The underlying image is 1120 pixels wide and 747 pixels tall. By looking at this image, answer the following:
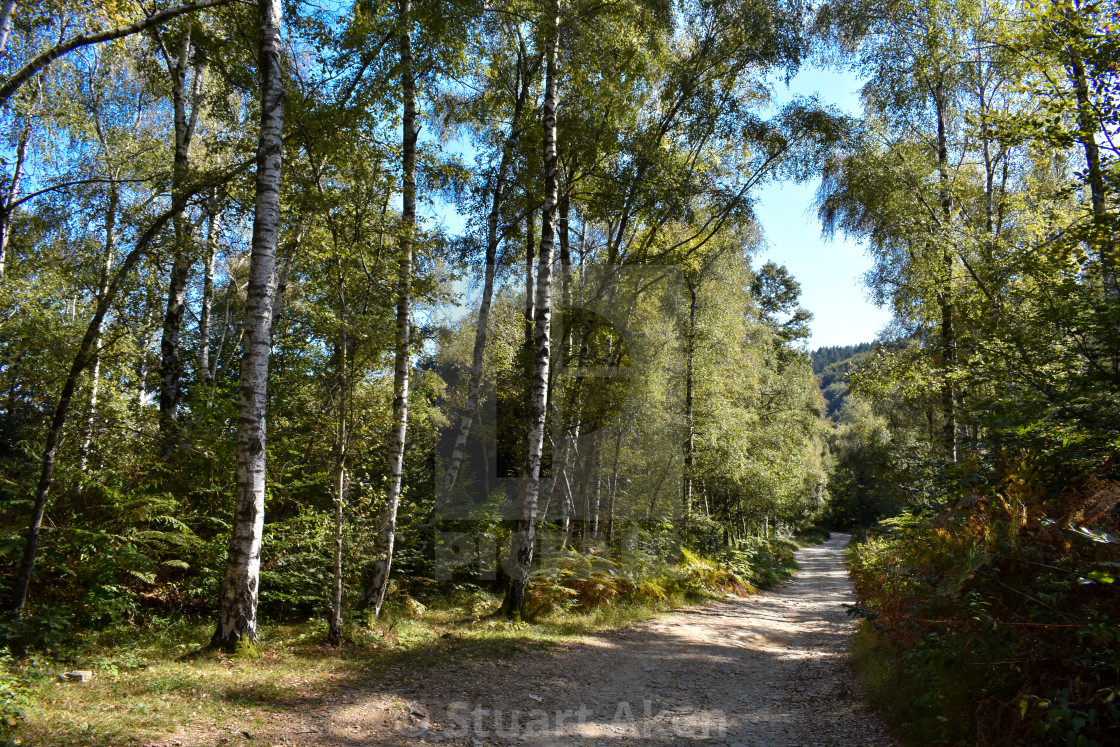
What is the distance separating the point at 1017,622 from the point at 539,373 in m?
7.04

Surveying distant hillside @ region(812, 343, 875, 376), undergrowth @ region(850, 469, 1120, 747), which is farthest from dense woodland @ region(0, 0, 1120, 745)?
distant hillside @ region(812, 343, 875, 376)

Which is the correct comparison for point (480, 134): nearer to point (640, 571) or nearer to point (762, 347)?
point (640, 571)

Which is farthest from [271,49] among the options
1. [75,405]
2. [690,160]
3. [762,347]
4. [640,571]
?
[762,347]

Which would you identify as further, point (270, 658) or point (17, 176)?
point (17, 176)

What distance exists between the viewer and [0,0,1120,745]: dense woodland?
4.71 meters

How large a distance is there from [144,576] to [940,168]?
15025 mm

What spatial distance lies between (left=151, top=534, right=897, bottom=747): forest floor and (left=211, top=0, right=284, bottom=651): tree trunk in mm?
1319

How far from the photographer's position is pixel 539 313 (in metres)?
9.58

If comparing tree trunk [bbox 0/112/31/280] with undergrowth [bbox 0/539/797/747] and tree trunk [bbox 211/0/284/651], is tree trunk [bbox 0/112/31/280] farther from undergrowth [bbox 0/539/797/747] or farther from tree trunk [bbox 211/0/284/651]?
undergrowth [bbox 0/539/797/747]

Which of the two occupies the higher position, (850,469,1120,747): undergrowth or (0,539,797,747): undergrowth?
(850,469,1120,747): undergrowth

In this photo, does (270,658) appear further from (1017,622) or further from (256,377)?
(1017,622)

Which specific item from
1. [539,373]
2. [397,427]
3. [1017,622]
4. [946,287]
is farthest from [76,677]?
[946,287]

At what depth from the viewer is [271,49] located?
20.6 ft

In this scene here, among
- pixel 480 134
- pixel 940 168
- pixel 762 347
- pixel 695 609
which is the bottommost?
pixel 695 609
